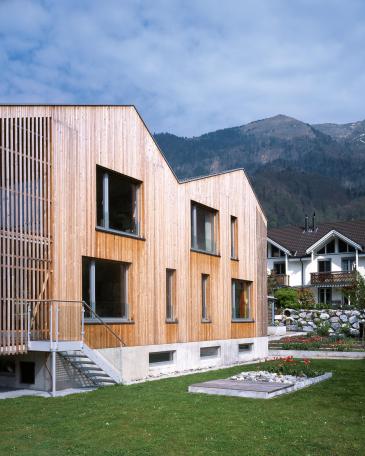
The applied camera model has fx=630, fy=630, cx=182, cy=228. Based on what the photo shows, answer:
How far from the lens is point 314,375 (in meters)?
17.2

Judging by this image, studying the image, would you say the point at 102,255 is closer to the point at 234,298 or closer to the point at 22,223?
the point at 22,223

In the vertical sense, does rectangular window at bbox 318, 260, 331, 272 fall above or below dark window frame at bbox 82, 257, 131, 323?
Result: above

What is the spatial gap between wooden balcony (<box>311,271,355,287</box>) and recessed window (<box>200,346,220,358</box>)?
1112 inches

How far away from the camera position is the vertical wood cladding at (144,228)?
1538 cm

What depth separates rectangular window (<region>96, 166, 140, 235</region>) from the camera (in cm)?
1677

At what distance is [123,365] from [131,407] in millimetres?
4382

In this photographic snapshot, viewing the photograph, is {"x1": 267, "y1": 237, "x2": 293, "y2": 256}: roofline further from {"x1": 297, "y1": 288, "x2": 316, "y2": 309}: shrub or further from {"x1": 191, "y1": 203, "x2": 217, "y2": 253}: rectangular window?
{"x1": 191, "y1": 203, "x2": 217, "y2": 253}: rectangular window

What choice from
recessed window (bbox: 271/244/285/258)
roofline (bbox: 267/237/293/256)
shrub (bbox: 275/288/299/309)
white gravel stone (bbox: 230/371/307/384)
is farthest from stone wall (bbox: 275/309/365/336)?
white gravel stone (bbox: 230/371/307/384)

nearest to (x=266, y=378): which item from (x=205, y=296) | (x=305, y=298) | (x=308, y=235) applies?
(x=205, y=296)

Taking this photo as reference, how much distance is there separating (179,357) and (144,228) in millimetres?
4482

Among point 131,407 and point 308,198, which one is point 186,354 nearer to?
point 131,407

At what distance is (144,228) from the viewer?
18375 millimetres

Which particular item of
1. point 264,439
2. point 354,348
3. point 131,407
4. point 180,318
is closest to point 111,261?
point 180,318

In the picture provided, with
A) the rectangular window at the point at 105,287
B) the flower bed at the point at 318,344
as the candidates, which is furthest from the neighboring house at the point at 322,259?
the rectangular window at the point at 105,287
